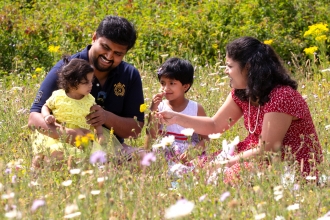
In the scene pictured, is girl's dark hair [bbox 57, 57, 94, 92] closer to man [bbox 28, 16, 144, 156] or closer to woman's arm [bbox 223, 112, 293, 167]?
man [bbox 28, 16, 144, 156]

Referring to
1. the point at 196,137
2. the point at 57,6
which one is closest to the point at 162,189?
the point at 196,137

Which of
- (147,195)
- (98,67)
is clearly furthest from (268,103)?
(147,195)

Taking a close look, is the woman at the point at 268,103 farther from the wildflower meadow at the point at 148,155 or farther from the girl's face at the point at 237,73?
the wildflower meadow at the point at 148,155

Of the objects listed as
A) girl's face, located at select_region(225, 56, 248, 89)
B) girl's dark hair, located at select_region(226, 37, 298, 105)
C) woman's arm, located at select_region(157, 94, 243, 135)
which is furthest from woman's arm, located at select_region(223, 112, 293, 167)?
woman's arm, located at select_region(157, 94, 243, 135)

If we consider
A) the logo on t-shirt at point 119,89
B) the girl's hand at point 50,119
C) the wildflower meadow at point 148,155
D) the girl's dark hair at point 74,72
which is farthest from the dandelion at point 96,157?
the logo on t-shirt at point 119,89

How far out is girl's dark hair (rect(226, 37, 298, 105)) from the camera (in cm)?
397

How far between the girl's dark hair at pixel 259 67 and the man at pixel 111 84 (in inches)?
28.4

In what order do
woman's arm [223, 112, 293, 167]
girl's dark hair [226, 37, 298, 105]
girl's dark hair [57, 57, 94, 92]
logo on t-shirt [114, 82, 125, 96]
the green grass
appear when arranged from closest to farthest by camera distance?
1. the green grass
2. woman's arm [223, 112, 293, 167]
3. girl's dark hair [226, 37, 298, 105]
4. girl's dark hair [57, 57, 94, 92]
5. logo on t-shirt [114, 82, 125, 96]

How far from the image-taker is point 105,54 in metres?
4.46

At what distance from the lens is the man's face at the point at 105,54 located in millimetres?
4430

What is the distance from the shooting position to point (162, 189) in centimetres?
298

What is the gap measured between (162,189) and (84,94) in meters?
1.47

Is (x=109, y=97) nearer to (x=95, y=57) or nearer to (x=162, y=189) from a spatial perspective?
(x=95, y=57)

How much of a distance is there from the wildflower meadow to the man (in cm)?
24
